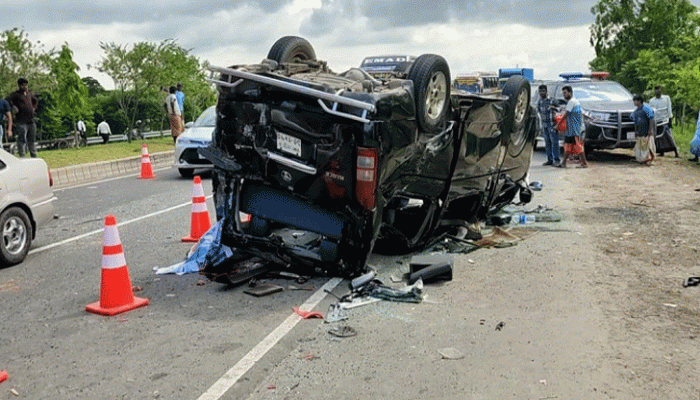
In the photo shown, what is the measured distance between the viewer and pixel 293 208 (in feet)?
21.9

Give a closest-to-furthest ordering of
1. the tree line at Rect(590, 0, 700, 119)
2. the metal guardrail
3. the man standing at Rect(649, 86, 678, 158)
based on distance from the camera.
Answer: the man standing at Rect(649, 86, 678, 158), the metal guardrail, the tree line at Rect(590, 0, 700, 119)

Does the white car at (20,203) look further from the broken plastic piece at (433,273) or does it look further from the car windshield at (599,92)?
the car windshield at (599,92)

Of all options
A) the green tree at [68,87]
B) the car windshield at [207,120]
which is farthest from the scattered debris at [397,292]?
the green tree at [68,87]

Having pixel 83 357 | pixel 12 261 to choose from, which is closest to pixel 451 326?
pixel 83 357

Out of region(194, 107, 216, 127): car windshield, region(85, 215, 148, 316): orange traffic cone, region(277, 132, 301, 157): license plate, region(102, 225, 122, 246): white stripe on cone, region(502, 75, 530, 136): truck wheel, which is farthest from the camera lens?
region(194, 107, 216, 127): car windshield

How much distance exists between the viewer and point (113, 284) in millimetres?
5840

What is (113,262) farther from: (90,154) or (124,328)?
(90,154)

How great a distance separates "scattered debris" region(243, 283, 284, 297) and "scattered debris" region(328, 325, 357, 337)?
3.61 feet

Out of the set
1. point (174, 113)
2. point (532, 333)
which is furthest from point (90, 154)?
point (532, 333)

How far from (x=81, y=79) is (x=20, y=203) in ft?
78.2

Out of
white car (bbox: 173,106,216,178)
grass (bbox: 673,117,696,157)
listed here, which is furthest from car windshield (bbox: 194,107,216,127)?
grass (bbox: 673,117,696,157)

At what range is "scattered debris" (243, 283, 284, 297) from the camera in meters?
6.22

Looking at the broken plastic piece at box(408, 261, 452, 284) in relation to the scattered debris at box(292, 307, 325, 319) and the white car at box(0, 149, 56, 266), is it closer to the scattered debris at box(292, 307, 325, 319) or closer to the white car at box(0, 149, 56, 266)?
the scattered debris at box(292, 307, 325, 319)

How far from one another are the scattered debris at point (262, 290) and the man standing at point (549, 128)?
40.3 feet
